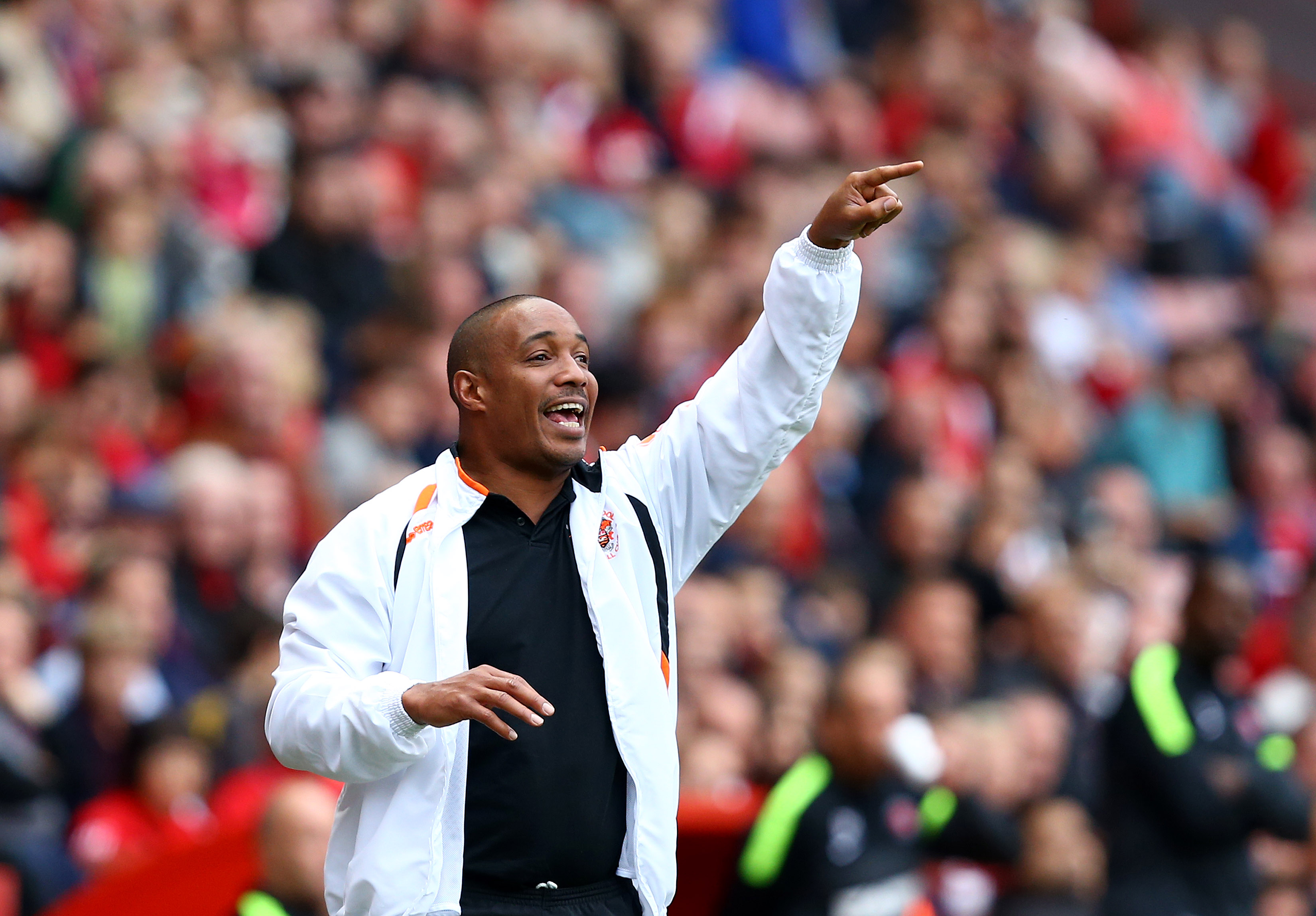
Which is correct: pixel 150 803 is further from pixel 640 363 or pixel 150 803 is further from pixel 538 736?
pixel 640 363

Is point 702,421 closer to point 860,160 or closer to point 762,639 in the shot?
point 762,639

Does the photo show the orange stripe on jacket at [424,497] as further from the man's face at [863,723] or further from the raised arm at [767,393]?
the man's face at [863,723]

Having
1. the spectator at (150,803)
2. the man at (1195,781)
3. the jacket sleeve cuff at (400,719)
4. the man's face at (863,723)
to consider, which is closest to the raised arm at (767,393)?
the jacket sleeve cuff at (400,719)

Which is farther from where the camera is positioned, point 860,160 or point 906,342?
point 860,160

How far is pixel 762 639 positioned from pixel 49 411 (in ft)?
10.2

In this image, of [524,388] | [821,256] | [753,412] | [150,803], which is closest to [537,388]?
[524,388]

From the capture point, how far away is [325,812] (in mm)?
5270

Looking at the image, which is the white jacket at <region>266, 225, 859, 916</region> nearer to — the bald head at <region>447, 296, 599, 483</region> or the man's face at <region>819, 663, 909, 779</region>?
the bald head at <region>447, 296, 599, 483</region>

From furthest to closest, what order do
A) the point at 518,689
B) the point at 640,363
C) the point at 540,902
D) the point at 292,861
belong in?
the point at 640,363 < the point at 292,861 < the point at 540,902 < the point at 518,689

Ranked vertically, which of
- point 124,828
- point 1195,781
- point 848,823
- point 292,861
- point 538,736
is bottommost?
point 1195,781

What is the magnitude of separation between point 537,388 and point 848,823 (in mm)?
2682

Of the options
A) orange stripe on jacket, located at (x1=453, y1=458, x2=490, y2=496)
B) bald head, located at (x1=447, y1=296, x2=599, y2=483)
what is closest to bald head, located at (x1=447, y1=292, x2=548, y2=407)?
bald head, located at (x1=447, y1=296, x2=599, y2=483)

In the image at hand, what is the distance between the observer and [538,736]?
141 inches

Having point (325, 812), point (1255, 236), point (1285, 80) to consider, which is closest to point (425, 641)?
point (325, 812)
